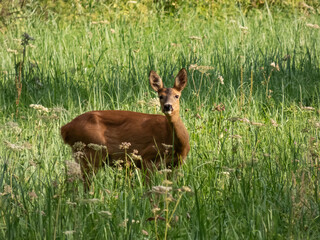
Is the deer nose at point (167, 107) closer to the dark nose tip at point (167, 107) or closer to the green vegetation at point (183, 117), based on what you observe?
the dark nose tip at point (167, 107)

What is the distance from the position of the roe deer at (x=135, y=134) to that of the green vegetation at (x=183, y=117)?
6.6 inches

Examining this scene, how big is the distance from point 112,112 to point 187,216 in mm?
1892

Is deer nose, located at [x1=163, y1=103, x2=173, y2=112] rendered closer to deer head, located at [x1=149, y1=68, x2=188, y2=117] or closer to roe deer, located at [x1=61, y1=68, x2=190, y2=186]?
deer head, located at [x1=149, y1=68, x2=188, y2=117]

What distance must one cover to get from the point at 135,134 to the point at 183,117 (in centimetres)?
105

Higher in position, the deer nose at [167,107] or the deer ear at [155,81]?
the deer ear at [155,81]

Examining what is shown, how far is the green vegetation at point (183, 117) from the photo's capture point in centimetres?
361

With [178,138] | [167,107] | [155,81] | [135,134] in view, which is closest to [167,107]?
[167,107]

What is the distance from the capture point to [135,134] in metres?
5.43

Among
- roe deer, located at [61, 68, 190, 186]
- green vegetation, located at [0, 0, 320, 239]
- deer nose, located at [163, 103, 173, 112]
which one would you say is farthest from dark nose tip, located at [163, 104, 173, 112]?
green vegetation, located at [0, 0, 320, 239]

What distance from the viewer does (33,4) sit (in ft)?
38.7

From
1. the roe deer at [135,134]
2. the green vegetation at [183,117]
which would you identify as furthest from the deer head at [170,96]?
the green vegetation at [183,117]

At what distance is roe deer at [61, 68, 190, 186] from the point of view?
17.2ft

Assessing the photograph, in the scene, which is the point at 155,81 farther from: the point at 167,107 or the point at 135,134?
the point at 167,107

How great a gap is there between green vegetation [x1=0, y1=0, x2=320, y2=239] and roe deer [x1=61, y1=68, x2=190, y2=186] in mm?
168
